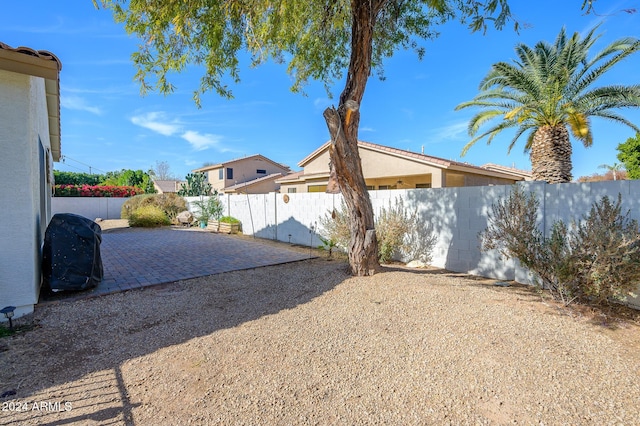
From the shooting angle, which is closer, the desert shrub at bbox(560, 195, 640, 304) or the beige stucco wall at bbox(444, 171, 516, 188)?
the desert shrub at bbox(560, 195, 640, 304)

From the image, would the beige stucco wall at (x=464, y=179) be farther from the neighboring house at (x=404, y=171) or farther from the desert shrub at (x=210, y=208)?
the desert shrub at (x=210, y=208)

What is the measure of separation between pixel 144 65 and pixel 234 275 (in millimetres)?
5230

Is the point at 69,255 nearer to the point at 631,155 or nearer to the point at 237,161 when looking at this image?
the point at 237,161

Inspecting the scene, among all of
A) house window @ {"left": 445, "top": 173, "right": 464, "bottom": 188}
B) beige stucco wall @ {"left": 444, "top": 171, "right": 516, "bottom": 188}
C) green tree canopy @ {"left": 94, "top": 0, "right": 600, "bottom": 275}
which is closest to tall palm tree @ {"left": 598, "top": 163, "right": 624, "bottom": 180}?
beige stucco wall @ {"left": 444, "top": 171, "right": 516, "bottom": 188}

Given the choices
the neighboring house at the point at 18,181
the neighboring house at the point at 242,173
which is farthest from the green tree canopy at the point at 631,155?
the neighboring house at the point at 18,181

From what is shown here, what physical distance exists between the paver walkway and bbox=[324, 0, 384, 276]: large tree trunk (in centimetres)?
286

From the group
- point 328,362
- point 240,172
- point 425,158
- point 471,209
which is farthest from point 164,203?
point 328,362

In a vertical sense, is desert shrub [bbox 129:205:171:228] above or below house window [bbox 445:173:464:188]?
below

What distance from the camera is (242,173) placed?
36281 millimetres

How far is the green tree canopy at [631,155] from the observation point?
21416 mm

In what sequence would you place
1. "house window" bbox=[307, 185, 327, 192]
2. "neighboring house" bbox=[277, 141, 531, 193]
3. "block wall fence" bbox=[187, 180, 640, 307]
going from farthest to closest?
"house window" bbox=[307, 185, 327, 192]
"neighboring house" bbox=[277, 141, 531, 193]
"block wall fence" bbox=[187, 180, 640, 307]

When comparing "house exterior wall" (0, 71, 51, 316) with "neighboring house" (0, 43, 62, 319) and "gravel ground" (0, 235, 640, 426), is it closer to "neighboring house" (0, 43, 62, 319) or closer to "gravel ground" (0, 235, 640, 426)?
"neighboring house" (0, 43, 62, 319)

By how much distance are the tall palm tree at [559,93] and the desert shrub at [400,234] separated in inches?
299

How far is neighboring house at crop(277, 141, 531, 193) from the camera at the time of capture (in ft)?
51.8
